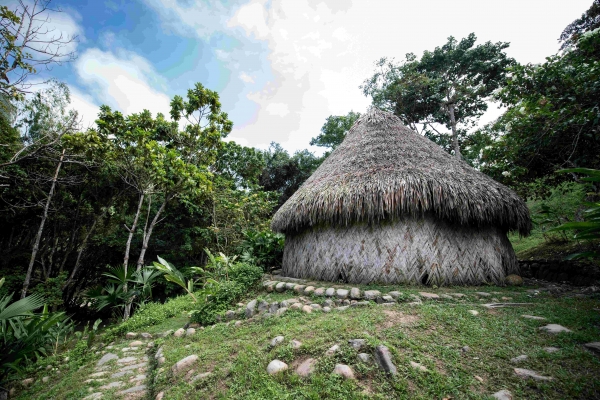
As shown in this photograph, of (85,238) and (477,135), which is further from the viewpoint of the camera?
(477,135)

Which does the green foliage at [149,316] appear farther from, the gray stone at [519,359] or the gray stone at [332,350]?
the gray stone at [519,359]

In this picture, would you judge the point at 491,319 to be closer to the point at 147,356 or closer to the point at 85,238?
the point at 147,356

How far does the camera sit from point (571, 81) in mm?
4547

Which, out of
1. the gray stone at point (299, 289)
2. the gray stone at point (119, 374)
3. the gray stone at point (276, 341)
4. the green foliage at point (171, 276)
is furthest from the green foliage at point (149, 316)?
the gray stone at point (276, 341)

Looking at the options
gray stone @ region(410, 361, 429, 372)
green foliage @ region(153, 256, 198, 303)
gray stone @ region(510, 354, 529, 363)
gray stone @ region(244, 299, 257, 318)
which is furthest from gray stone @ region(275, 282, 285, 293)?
gray stone @ region(510, 354, 529, 363)

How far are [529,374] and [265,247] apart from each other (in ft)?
21.3

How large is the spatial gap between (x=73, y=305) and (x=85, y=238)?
3.40 meters

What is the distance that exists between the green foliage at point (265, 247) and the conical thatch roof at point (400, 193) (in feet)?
5.58

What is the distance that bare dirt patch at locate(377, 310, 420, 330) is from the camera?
2533mm

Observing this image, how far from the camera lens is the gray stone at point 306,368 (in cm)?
187

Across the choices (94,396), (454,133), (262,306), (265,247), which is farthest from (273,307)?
(454,133)

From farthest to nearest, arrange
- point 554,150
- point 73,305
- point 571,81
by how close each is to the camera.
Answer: point 73,305, point 554,150, point 571,81

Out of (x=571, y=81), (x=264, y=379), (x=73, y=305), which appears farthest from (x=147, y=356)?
(x=73, y=305)

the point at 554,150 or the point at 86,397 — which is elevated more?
the point at 554,150
